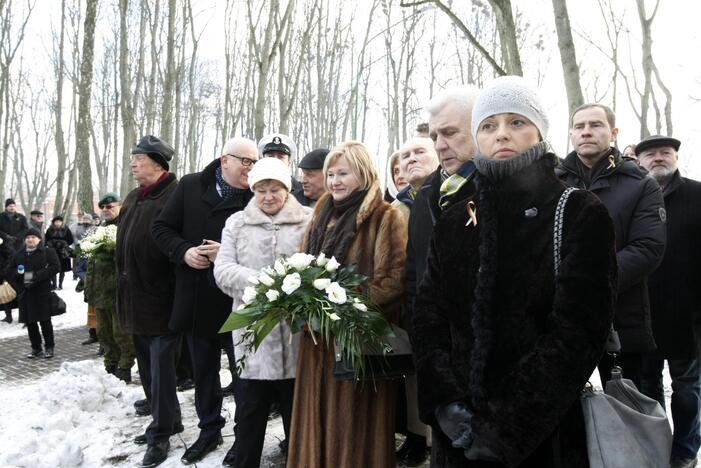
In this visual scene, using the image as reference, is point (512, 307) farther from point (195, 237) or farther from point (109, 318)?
point (109, 318)

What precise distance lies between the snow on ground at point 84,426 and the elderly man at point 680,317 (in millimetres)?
2904

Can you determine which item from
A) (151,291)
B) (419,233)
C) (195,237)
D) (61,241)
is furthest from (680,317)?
(61,241)

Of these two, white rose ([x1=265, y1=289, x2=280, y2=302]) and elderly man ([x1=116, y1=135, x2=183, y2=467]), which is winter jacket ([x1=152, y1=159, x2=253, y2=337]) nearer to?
elderly man ([x1=116, y1=135, x2=183, y2=467])

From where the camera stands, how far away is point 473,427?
1923mm

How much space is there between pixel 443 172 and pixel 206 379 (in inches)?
104

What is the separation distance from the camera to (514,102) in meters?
2.11

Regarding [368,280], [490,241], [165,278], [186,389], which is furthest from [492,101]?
[186,389]

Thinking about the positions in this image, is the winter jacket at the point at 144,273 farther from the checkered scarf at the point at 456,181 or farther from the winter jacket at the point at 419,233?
the checkered scarf at the point at 456,181

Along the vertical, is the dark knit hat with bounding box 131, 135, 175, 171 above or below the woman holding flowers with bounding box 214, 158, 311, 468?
above

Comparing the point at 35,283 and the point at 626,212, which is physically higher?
the point at 626,212

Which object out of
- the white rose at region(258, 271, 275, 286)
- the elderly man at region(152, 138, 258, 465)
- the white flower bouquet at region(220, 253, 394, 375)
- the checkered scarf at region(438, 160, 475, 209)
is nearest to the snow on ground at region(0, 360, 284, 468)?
the elderly man at region(152, 138, 258, 465)

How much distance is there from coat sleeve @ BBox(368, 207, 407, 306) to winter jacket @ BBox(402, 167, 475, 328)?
0.25ft

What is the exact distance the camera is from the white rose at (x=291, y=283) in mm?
2895

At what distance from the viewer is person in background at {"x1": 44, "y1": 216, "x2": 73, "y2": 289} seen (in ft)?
55.0
